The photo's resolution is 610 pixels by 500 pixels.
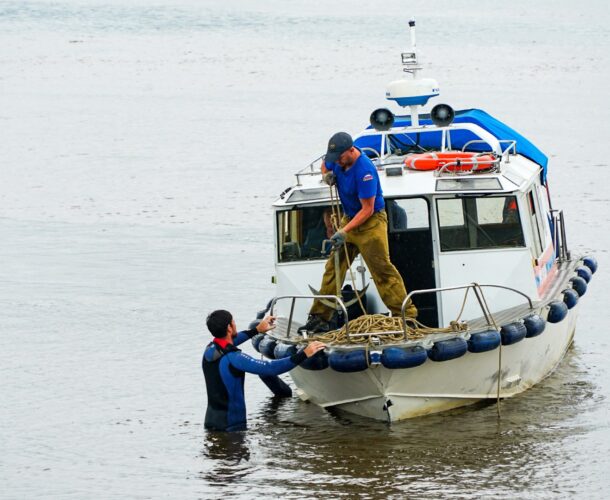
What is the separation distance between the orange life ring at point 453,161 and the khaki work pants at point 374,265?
4.07ft

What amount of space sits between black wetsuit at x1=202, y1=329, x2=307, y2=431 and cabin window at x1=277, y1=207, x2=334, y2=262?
1.29 metres

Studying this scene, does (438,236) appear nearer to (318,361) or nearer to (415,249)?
(415,249)

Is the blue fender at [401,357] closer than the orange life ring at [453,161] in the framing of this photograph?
Yes

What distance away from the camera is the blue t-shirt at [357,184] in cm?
1110

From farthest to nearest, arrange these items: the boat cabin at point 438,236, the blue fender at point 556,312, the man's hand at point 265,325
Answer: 1. the blue fender at point 556,312
2. the boat cabin at point 438,236
3. the man's hand at point 265,325

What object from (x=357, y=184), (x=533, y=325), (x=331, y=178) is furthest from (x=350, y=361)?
(x=533, y=325)

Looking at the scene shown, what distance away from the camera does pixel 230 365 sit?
1098 centimetres

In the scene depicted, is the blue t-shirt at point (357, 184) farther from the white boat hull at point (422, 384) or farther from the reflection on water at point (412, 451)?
the reflection on water at point (412, 451)

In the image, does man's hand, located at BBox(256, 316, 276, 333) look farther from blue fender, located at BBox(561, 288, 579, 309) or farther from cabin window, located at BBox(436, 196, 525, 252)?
blue fender, located at BBox(561, 288, 579, 309)

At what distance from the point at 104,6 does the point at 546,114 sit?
1211 inches

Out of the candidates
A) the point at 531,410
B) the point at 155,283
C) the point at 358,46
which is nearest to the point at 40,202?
the point at 155,283

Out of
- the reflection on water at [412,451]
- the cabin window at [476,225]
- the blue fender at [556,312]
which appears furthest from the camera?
the blue fender at [556,312]

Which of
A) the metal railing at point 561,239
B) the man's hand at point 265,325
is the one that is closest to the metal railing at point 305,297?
the man's hand at point 265,325

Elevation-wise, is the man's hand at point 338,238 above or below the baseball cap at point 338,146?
below
